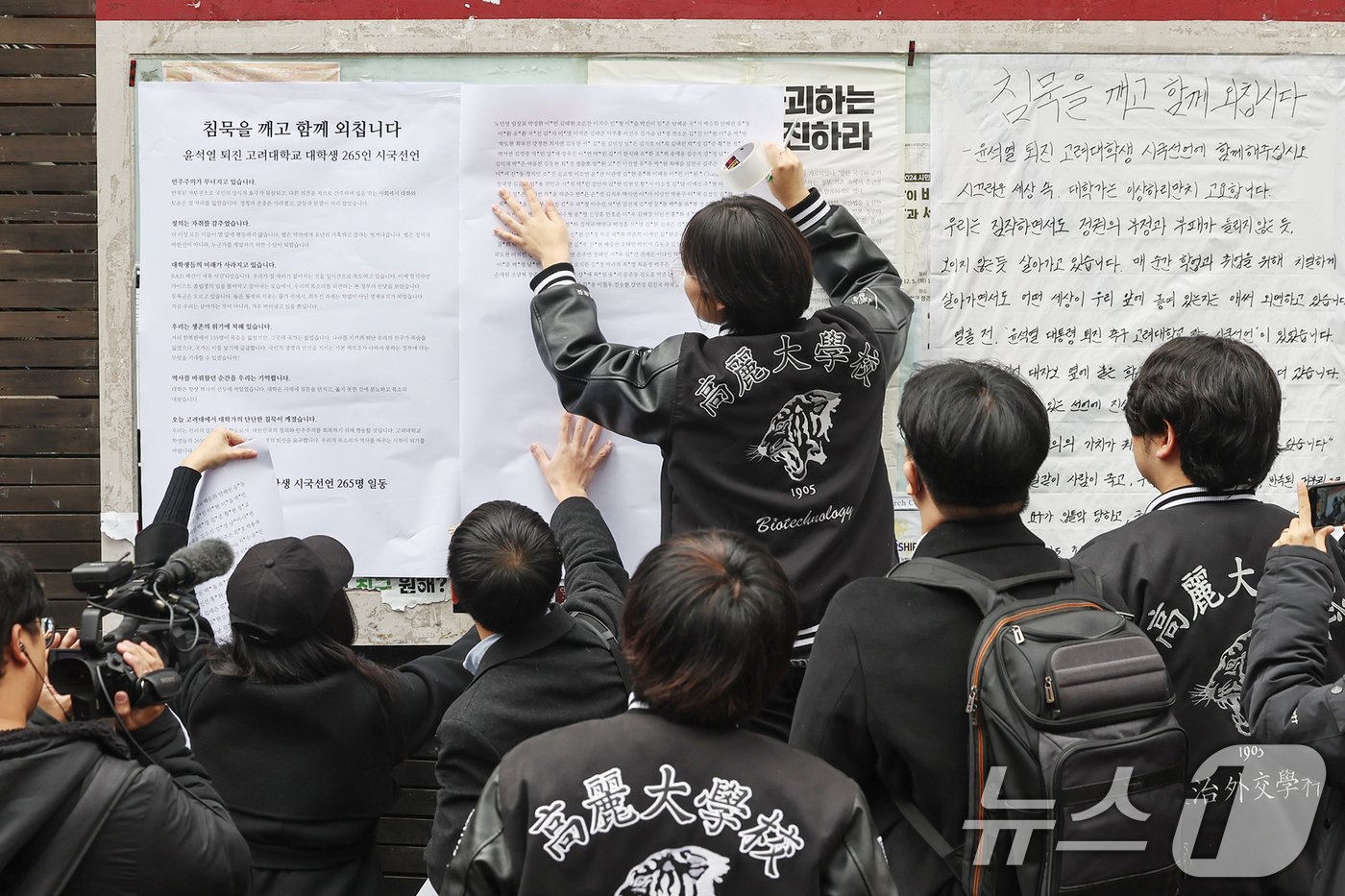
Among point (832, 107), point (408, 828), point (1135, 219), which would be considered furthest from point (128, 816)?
point (1135, 219)

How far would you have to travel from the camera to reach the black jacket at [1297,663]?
76.1 inches

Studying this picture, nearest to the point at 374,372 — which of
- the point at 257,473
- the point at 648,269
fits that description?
the point at 257,473

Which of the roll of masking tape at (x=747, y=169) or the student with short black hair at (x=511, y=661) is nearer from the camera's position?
the student with short black hair at (x=511, y=661)

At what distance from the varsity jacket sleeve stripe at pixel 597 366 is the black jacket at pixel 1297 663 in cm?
125

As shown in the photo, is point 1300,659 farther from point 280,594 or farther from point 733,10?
point 733,10

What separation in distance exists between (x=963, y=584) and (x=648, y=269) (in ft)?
5.33

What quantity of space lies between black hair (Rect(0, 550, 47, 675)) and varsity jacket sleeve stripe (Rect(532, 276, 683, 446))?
122 cm

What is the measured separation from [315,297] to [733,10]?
145 centimetres

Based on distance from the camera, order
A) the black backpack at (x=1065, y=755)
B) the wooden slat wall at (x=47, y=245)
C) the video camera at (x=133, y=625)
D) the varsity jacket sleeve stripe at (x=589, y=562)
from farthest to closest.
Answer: the wooden slat wall at (x=47, y=245) → the varsity jacket sleeve stripe at (x=589, y=562) → the video camera at (x=133, y=625) → the black backpack at (x=1065, y=755)

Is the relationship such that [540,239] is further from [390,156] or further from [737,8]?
[737,8]

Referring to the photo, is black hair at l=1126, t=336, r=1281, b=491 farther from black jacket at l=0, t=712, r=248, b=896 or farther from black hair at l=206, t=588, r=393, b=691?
black jacket at l=0, t=712, r=248, b=896

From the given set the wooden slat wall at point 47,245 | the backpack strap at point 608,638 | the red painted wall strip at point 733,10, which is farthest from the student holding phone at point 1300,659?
the wooden slat wall at point 47,245

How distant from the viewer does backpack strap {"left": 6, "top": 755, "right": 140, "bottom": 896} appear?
5.83 ft

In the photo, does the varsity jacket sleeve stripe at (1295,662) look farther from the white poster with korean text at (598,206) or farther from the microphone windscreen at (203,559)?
the microphone windscreen at (203,559)
